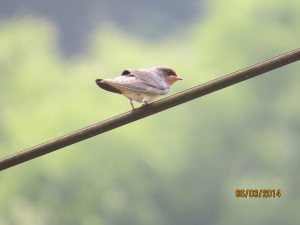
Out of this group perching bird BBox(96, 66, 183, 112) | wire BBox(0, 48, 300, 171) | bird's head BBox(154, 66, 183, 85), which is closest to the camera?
wire BBox(0, 48, 300, 171)

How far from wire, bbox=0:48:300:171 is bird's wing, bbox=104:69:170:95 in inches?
15.1

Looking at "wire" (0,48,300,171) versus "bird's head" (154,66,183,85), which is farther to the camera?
"bird's head" (154,66,183,85)

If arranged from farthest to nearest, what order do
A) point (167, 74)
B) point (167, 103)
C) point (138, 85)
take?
1. point (167, 74)
2. point (138, 85)
3. point (167, 103)

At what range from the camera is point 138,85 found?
145 centimetres

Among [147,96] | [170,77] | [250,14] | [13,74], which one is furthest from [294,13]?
[13,74]

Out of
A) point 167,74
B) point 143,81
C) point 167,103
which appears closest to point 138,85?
point 143,81

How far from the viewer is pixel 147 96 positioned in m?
1.49

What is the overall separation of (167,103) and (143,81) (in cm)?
49

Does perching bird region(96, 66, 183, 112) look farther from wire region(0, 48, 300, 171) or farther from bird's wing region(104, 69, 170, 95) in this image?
wire region(0, 48, 300, 171)

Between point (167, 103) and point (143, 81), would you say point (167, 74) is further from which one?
point (167, 103)

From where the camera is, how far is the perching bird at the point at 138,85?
1.40 meters

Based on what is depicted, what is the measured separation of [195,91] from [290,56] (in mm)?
263

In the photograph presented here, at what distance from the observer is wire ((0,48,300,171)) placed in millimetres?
947

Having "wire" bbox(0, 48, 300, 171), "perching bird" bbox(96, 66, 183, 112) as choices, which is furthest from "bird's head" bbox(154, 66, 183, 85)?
"wire" bbox(0, 48, 300, 171)
